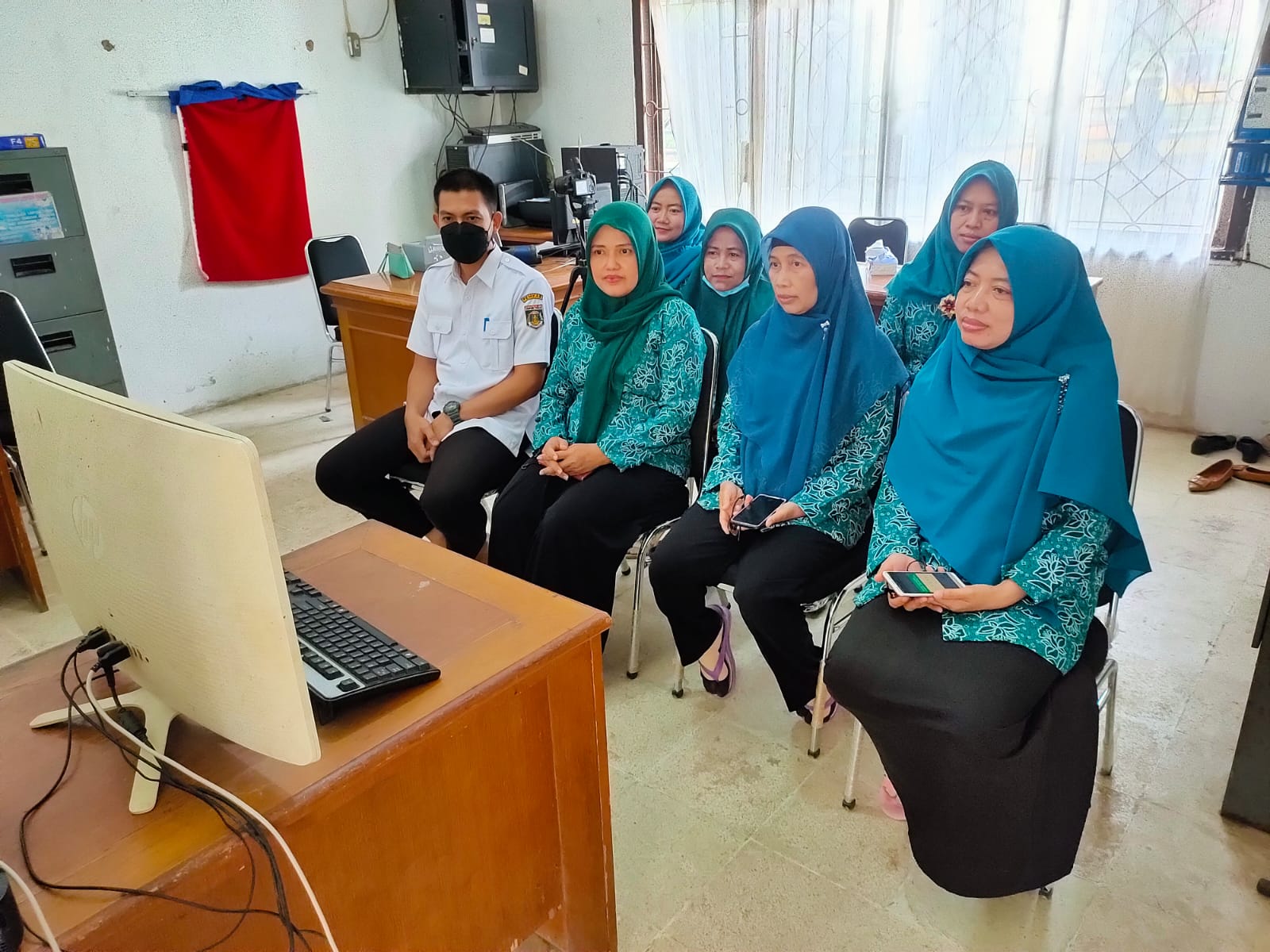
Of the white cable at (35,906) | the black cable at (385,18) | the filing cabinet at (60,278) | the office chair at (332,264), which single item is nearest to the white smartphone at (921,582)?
the white cable at (35,906)

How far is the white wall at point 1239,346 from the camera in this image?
3.49 meters

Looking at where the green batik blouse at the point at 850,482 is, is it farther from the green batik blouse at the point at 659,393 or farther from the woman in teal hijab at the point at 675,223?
the woman in teal hijab at the point at 675,223

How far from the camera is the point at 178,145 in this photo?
4.28 metres

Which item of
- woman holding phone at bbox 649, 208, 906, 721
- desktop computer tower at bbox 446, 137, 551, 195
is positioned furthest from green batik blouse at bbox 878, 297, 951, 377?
desktop computer tower at bbox 446, 137, 551, 195

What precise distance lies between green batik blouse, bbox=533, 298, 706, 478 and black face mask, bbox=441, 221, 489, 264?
0.38 metres

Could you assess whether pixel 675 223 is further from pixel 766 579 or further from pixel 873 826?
pixel 873 826

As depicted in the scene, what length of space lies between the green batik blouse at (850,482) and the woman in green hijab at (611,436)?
0.40 m

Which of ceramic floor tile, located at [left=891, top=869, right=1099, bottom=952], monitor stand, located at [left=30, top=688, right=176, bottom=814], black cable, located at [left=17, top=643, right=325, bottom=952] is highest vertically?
monitor stand, located at [left=30, top=688, right=176, bottom=814]

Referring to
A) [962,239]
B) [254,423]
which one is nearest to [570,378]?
[962,239]

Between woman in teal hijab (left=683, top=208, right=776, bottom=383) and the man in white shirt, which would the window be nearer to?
woman in teal hijab (left=683, top=208, right=776, bottom=383)

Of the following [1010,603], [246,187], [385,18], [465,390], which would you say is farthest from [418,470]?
[385,18]

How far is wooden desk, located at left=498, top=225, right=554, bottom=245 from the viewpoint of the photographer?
453 cm

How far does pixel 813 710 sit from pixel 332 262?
3255 millimetres

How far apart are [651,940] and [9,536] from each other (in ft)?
7.56
